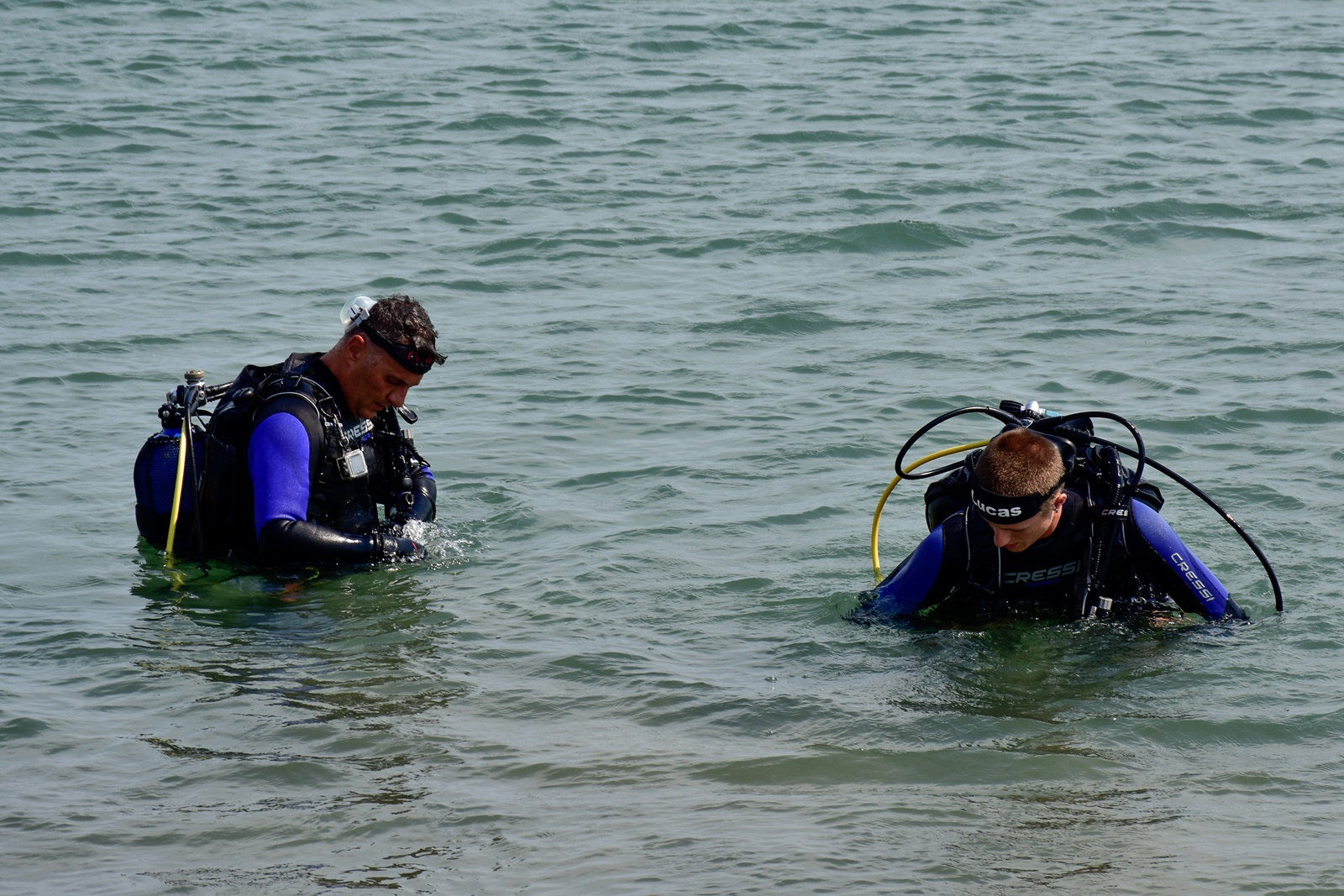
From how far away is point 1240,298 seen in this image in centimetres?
1023

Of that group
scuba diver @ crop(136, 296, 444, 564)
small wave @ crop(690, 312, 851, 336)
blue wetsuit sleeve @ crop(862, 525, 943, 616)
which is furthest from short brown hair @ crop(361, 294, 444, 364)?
small wave @ crop(690, 312, 851, 336)

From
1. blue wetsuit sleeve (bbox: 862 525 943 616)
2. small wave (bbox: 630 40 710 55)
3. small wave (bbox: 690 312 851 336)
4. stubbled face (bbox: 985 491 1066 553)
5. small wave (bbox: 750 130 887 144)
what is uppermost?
small wave (bbox: 630 40 710 55)

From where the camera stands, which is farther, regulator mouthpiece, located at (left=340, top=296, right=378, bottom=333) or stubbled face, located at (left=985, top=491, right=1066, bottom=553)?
regulator mouthpiece, located at (left=340, top=296, right=378, bottom=333)

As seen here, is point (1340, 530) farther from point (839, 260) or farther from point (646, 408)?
point (839, 260)

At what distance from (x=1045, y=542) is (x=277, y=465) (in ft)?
8.97

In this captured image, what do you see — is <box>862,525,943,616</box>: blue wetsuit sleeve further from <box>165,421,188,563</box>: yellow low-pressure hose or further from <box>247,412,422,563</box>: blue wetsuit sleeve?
<box>165,421,188,563</box>: yellow low-pressure hose

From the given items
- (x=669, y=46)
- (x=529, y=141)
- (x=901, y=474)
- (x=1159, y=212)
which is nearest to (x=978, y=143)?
(x=1159, y=212)

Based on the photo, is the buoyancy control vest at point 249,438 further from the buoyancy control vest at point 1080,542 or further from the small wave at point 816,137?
the small wave at point 816,137

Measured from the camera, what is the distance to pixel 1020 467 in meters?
5.20

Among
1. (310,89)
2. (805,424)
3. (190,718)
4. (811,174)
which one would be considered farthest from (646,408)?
(310,89)

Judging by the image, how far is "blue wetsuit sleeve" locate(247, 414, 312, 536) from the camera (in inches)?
232

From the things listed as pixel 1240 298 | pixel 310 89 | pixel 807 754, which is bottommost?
pixel 807 754

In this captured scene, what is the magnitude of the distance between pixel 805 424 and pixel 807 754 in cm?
366

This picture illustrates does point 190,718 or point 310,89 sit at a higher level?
point 310,89
